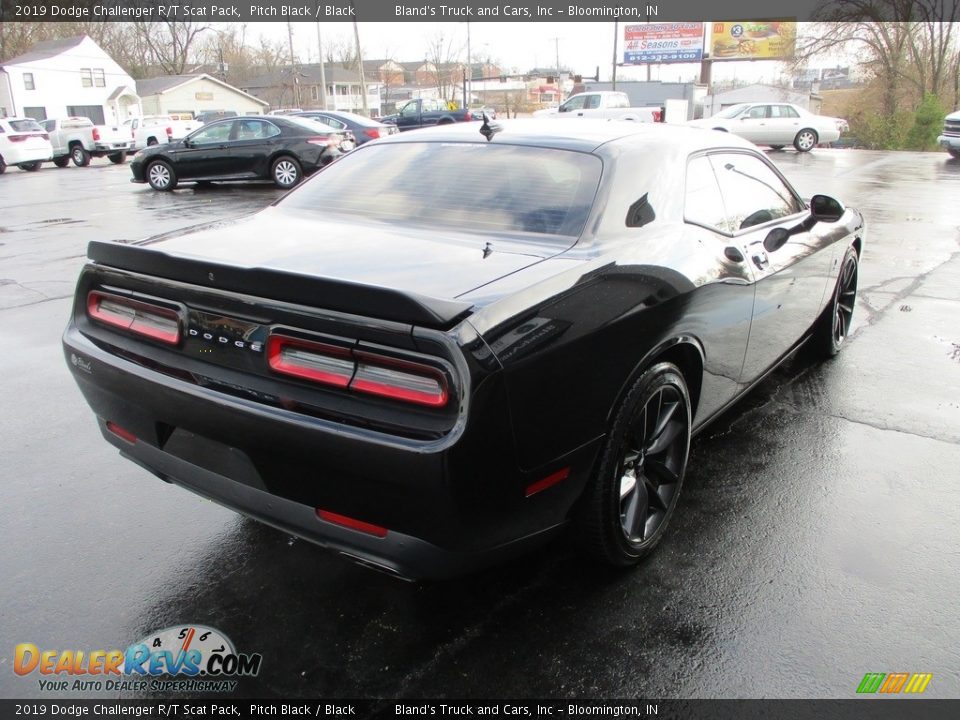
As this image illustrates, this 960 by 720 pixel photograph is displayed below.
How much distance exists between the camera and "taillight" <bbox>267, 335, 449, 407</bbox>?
1967mm

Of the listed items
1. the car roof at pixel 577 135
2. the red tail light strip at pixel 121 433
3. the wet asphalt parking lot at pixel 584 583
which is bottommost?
the wet asphalt parking lot at pixel 584 583

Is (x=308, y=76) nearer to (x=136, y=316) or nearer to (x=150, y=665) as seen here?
(x=136, y=316)

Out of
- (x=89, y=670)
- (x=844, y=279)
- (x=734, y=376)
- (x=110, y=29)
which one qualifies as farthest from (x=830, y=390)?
(x=110, y=29)

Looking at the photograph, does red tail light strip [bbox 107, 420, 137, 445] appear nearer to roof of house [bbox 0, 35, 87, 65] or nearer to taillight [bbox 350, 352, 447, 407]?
taillight [bbox 350, 352, 447, 407]

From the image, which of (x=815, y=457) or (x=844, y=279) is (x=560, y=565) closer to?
(x=815, y=457)

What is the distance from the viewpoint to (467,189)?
3104mm

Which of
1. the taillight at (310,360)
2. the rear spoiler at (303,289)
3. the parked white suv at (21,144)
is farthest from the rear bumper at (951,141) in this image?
the parked white suv at (21,144)

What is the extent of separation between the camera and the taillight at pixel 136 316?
242 cm

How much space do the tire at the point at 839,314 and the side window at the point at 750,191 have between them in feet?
2.97

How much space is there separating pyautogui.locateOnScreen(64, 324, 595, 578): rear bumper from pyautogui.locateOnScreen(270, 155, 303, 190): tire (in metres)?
13.8

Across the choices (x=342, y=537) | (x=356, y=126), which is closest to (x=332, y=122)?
(x=356, y=126)

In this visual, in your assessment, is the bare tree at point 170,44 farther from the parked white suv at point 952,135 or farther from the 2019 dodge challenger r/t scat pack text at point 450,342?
the 2019 dodge challenger r/t scat pack text at point 450,342

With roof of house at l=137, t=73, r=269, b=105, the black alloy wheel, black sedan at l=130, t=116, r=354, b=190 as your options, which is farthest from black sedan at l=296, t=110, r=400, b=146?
roof of house at l=137, t=73, r=269, b=105

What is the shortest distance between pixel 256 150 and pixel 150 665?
1444 cm
